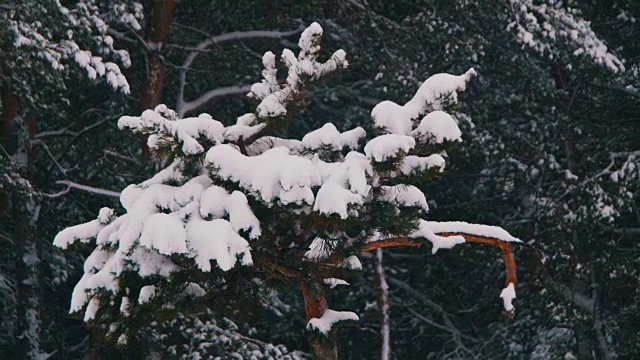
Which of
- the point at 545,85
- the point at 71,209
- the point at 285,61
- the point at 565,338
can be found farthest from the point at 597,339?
the point at 285,61

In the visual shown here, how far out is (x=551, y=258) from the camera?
47.4 feet

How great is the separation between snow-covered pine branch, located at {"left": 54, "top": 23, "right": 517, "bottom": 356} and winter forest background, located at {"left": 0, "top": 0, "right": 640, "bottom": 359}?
4987 mm

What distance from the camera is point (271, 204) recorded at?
233 inches

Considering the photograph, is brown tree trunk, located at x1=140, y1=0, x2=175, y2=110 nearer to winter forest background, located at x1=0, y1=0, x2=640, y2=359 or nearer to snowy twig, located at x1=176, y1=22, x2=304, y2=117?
winter forest background, located at x1=0, y1=0, x2=640, y2=359

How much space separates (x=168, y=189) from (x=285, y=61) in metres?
1.10

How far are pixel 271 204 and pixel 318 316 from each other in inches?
43.9

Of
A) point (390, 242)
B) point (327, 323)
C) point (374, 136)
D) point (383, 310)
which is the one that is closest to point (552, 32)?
point (374, 136)

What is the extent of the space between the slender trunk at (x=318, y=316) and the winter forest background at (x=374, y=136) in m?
4.83

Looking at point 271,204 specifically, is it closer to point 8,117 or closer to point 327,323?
point 327,323

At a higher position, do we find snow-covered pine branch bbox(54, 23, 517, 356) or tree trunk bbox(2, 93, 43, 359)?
tree trunk bbox(2, 93, 43, 359)

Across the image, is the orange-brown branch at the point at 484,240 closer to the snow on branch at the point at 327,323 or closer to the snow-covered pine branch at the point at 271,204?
the snow-covered pine branch at the point at 271,204

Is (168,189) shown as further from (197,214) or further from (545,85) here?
(545,85)

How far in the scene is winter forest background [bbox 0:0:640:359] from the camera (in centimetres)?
1331

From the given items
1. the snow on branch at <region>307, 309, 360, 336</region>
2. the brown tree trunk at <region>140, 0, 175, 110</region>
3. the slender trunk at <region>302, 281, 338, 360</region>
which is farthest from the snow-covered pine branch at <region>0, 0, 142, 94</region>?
the snow on branch at <region>307, 309, 360, 336</region>
